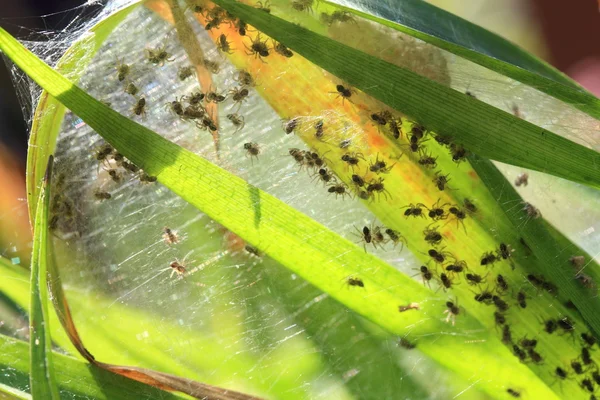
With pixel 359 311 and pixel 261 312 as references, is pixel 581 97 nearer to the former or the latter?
pixel 359 311

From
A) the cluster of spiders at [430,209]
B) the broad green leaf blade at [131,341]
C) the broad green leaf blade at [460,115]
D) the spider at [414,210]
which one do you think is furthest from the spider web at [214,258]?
the broad green leaf blade at [460,115]

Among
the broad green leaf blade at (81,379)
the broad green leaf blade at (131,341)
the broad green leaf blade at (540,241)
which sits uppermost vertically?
the broad green leaf blade at (540,241)

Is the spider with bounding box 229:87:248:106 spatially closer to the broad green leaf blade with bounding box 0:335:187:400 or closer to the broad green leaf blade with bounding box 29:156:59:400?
the broad green leaf blade with bounding box 29:156:59:400

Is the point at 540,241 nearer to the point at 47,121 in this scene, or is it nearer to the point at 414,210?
the point at 414,210

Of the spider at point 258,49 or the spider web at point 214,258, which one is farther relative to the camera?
the spider web at point 214,258

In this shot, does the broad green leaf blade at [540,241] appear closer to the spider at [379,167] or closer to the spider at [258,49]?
the spider at [379,167]

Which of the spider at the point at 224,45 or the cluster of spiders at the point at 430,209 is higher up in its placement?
the spider at the point at 224,45

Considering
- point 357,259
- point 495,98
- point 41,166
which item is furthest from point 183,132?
point 495,98
